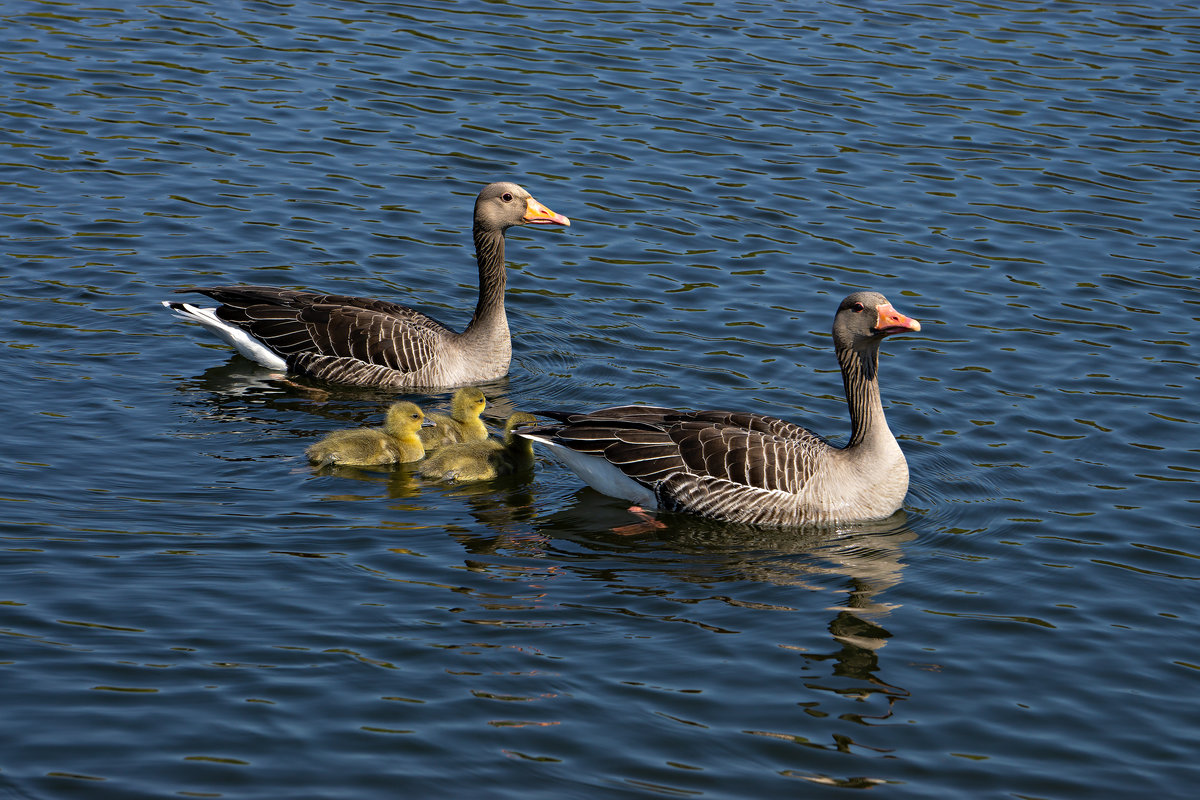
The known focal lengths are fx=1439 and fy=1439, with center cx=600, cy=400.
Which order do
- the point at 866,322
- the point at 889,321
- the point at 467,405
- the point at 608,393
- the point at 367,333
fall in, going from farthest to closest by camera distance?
the point at 367,333
the point at 608,393
the point at 467,405
the point at 866,322
the point at 889,321

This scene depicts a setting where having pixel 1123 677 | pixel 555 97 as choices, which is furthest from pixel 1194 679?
pixel 555 97

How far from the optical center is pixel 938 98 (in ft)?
75.2

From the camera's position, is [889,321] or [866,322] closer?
[889,321]

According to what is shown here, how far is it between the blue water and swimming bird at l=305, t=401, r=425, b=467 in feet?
0.73

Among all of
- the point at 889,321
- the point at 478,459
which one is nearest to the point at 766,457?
the point at 889,321

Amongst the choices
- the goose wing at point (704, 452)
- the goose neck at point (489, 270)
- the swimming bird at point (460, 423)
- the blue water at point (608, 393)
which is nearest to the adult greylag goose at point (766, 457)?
the goose wing at point (704, 452)

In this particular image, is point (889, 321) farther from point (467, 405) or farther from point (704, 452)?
point (467, 405)

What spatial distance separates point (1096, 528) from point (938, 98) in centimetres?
1203

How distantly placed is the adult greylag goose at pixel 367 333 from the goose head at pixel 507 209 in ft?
0.04

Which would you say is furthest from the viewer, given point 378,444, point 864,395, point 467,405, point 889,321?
point 467,405

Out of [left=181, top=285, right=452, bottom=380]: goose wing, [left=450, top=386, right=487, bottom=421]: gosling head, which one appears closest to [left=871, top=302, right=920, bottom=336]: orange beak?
[left=450, top=386, right=487, bottom=421]: gosling head

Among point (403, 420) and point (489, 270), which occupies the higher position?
point (489, 270)

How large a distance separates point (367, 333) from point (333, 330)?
0.38m

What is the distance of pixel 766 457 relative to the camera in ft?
40.5
